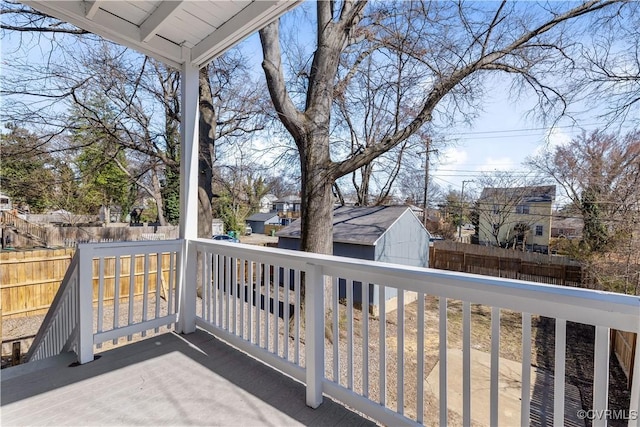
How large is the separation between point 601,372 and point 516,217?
48.4ft

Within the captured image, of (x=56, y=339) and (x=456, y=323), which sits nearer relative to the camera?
(x=56, y=339)

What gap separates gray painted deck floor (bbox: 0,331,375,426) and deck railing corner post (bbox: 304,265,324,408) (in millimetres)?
105

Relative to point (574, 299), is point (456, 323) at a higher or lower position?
lower

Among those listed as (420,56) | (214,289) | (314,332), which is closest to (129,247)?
(214,289)

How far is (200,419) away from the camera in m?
1.77

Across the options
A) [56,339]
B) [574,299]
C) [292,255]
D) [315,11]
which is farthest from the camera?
[315,11]

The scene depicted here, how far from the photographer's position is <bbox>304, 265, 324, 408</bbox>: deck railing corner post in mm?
1887

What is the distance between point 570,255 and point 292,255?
31.1 feet

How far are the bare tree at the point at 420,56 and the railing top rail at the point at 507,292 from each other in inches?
133

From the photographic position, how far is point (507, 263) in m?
10.7

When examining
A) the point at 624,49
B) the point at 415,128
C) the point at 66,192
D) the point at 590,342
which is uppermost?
the point at 624,49

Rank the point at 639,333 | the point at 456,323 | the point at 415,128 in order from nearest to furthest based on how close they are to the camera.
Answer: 1. the point at 639,333
2. the point at 415,128
3. the point at 456,323

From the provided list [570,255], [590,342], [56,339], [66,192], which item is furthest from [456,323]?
[66,192]

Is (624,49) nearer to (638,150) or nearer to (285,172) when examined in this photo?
(638,150)
